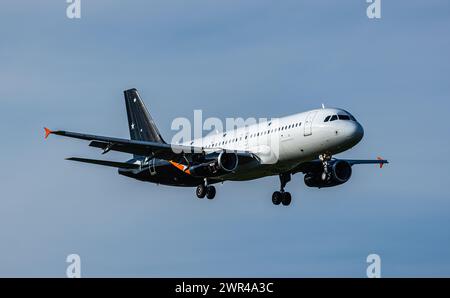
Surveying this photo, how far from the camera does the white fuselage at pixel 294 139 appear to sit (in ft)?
213

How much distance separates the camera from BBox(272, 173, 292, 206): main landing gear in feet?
243

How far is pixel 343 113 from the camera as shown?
66.4 metres

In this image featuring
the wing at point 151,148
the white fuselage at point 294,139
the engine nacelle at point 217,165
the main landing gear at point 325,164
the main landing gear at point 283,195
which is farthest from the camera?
the main landing gear at point 283,195

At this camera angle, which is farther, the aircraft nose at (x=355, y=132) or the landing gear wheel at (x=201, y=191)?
the landing gear wheel at (x=201, y=191)

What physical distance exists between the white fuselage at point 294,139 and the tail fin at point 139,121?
474 inches

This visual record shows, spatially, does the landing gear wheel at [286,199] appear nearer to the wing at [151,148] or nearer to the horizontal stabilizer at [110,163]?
the wing at [151,148]

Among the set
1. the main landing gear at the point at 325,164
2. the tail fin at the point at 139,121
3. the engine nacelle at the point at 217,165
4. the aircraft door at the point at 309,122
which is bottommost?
the main landing gear at the point at 325,164

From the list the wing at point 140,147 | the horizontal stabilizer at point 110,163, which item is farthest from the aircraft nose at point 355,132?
the horizontal stabilizer at point 110,163

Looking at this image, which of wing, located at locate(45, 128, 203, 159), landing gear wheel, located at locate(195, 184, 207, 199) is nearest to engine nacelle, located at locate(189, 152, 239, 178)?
wing, located at locate(45, 128, 203, 159)
